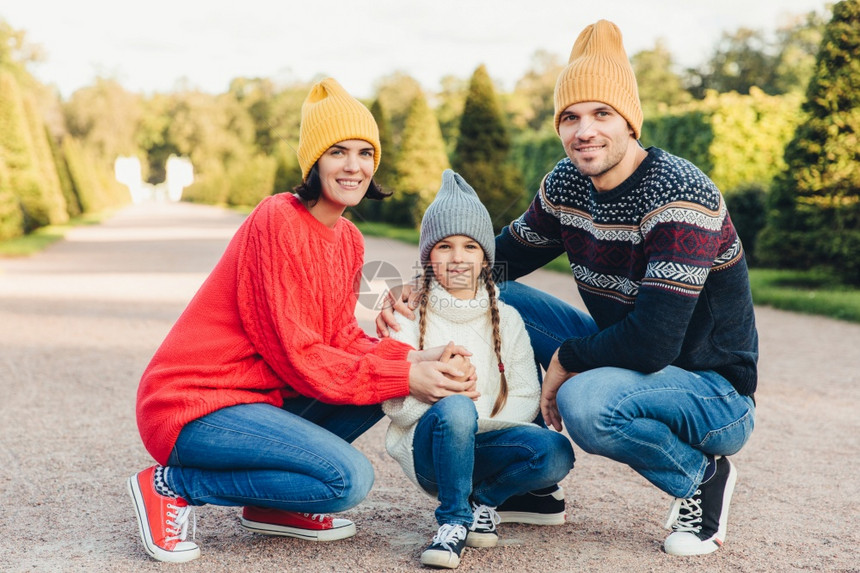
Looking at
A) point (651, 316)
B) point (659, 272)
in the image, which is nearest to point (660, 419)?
point (651, 316)

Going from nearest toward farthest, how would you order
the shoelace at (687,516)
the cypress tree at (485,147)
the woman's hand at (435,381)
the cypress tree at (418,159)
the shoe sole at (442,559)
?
the shoe sole at (442,559) < the woman's hand at (435,381) < the shoelace at (687,516) < the cypress tree at (485,147) < the cypress tree at (418,159)

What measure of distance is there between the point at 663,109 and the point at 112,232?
14446mm

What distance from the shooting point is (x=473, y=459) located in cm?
265

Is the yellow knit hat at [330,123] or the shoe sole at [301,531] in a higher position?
the yellow knit hat at [330,123]

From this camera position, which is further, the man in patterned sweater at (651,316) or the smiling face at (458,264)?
the smiling face at (458,264)

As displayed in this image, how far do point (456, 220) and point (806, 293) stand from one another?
25.1 ft

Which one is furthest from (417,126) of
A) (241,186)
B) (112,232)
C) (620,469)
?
(241,186)

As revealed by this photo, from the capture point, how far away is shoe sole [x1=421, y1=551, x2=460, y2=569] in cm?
254

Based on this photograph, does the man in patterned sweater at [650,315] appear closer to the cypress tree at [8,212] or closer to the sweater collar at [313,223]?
the sweater collar at [313,223]

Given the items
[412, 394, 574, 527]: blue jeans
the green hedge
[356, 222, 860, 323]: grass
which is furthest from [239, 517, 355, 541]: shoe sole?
the green hedge

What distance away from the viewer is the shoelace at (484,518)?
279 centimetres

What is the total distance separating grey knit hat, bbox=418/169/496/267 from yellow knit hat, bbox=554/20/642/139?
0.42 m

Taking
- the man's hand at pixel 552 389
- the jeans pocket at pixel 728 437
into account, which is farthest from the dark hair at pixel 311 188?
the jeans pocket at pixel 728 437

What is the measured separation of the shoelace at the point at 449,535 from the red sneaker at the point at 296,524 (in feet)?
1.43
